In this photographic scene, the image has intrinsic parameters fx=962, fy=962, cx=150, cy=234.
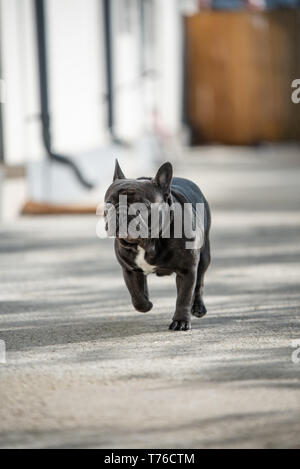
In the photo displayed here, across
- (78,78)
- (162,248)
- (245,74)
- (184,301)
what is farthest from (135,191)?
(245,74)

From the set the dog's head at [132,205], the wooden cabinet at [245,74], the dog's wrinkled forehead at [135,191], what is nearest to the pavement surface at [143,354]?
the dog's head at [132,205]

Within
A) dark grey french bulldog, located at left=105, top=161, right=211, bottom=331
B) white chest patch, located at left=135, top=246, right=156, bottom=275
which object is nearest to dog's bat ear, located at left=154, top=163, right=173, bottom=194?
dark grey french bulldog, located at left=105, top=161, right=211, bottom=331

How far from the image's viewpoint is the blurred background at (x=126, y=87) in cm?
941

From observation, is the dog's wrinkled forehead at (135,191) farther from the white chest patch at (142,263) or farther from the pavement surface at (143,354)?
→ the pavement surface at (143,354)

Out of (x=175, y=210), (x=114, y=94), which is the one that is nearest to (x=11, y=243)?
(x=175, y=210)

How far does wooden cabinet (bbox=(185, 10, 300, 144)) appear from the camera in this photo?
18891 millimetres

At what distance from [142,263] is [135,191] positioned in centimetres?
39

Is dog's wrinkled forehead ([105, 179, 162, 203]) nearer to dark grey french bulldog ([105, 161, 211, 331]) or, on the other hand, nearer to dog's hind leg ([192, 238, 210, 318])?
dark grey french bulldog ([105, 161, 211, 331])

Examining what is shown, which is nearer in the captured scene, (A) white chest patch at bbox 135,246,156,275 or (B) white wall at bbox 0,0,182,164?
(A) white chest patch at bbox 135,246,156,275

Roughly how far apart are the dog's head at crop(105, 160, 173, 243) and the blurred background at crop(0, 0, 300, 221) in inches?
186

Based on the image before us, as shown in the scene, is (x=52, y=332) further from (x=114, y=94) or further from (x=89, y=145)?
(x=114, y=94)

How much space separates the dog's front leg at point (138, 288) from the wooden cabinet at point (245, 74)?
1462 centimetres

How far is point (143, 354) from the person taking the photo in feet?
13.5
